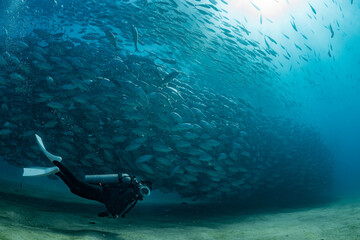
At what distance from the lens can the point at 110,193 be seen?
13.1 feet

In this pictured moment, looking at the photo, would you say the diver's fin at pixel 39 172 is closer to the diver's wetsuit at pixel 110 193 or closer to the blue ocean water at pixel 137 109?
the diver's wetsuit at pixel 110 193

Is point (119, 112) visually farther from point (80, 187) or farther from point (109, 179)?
point (109, 179)

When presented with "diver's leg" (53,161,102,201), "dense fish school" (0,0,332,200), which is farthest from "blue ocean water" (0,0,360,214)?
"diver's leg" (53,161,102,201)

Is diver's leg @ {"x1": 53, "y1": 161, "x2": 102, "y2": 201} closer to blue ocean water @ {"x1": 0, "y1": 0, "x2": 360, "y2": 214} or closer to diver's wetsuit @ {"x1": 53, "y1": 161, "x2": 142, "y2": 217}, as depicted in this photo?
diver's wetsuit @ {"x1": 53, "y1": 161, "x2": 142, "y2": 217}

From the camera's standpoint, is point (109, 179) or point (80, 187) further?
point (80, 187)

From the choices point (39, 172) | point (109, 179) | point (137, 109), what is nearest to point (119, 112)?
point (137, 109)

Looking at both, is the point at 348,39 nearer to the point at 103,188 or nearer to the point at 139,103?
the point at 139,103

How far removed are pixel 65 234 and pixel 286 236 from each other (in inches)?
142

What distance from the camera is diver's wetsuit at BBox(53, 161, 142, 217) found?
393cm

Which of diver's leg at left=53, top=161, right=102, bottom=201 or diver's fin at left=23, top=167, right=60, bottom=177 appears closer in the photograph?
diver's fin at left=23, top=167, right=60, bottom=177

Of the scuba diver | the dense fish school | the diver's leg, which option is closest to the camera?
the scuba diver

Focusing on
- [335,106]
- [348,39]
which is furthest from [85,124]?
[335,106]

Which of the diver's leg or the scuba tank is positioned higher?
the scuba tank

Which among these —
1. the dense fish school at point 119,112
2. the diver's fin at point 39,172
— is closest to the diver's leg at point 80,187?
the diver's fin at point 39,172
